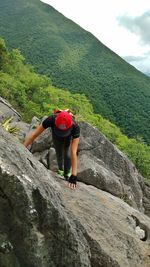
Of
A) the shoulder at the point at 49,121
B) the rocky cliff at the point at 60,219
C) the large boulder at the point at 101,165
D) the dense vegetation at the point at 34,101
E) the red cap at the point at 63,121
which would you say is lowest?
the dense vegetation at the point at 34,101

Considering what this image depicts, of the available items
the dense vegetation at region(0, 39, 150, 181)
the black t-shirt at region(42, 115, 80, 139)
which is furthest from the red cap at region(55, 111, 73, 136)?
the dense vegetation at region(0, 39, 150, 181)

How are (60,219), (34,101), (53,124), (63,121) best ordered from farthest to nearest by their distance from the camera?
(34,101) < (53,124) < (63,121) < (60,219)

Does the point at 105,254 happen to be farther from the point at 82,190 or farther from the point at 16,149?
the point at 16,149

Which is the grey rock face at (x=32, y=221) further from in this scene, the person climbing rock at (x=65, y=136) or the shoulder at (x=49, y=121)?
the shoulder at (x=49, y=121)

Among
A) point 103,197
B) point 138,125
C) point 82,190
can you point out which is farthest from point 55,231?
point 138,125

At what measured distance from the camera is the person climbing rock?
12305mm

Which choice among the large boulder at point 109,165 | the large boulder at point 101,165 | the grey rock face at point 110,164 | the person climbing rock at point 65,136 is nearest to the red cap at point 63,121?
the person climbing rock at point 65,136

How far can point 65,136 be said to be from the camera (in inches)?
505

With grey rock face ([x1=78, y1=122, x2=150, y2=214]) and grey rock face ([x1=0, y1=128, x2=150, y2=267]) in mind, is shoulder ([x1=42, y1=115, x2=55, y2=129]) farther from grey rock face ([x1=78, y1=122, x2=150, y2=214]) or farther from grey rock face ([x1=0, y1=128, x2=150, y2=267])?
grey rock face ([x1=78, y1=122, x2=150, y2=214])

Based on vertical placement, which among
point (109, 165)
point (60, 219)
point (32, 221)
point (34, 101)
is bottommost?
point (34, 101)

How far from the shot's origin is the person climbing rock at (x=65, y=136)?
40.4ft

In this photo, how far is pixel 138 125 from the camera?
176375 mm

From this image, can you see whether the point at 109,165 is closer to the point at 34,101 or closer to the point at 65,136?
the point at 65,136

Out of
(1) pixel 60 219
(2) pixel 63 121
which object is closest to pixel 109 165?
(2) pixel 63 121
